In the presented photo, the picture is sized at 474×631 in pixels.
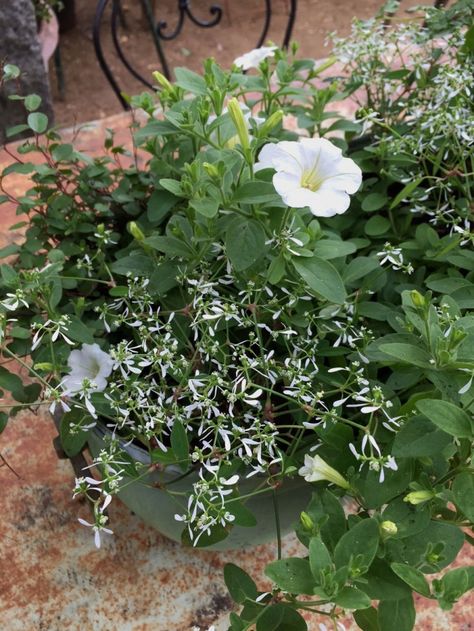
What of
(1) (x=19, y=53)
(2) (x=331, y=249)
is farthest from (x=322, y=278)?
(1) (x=19, y=53)

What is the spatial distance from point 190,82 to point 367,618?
462mm

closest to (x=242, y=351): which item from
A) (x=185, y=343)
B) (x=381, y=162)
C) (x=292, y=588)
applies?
(x=185, y=343)

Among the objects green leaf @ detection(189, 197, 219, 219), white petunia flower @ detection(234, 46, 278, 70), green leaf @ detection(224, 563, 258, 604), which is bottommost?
green leaf @ detection(224, 563, 258, 604)

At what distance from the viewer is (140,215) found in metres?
0.75

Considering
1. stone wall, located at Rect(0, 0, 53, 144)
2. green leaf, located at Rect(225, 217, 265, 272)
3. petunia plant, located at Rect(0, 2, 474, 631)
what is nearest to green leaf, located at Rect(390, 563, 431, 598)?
petunia plant, located at Rect(0, 2, 474, 631)

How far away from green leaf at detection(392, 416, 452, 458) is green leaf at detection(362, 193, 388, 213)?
28 centimetres

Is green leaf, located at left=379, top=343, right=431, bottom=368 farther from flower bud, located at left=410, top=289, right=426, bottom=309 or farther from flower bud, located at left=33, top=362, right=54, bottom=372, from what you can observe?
flower bud, located at left=33, top=362, right=54, bottom=372

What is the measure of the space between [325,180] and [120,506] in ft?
1.46

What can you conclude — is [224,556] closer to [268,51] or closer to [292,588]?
[292,588]

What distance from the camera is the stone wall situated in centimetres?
167

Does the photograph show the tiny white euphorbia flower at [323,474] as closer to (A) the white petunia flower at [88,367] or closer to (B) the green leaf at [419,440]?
(B) the green leaf at [419,440]

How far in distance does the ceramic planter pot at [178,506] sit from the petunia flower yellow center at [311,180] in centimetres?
23

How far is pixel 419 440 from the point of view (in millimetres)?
481

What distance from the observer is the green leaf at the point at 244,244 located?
1.77 ft
